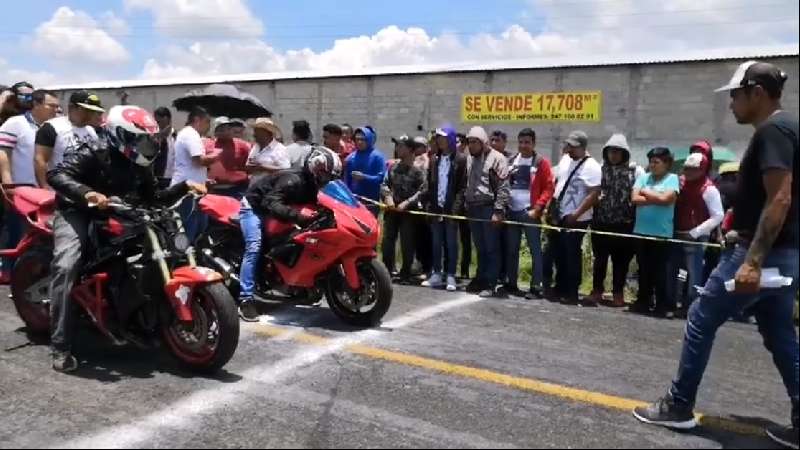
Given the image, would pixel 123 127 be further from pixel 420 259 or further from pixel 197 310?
pixel 420 259

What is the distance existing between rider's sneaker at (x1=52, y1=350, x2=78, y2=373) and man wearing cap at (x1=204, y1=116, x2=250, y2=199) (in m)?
3.69

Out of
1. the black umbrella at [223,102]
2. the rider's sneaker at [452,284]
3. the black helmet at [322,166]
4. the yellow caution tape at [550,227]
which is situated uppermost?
the black umbrella at [223,102]

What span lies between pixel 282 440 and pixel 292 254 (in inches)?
111

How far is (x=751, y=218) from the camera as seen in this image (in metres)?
3.71

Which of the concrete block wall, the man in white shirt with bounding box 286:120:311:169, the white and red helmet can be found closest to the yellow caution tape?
the man in white shirt with bounding box 286:120:311:169

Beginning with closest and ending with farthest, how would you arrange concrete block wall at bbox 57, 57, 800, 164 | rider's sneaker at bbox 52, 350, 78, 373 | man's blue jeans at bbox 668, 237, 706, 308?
rider's sneaker at bbox 52, 350, 78, 373, man's blue jeans at bbox 668, 237, 706, 308, concrete block wall at bbox 57, 57, 800, 164

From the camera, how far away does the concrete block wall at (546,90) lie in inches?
762

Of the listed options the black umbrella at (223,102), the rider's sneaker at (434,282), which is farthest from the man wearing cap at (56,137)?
the black umbrella at (223,102)

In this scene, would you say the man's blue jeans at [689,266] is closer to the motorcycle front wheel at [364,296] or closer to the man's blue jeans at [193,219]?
the motorcycle front wheel at [364,296]

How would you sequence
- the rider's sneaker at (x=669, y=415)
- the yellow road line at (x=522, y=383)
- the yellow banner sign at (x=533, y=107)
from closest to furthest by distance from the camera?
the rider's sneaker at (x=669, y=415) < the yellow road line at (x=522, y=383) < the yellow banner sign at (x=533, y=107)

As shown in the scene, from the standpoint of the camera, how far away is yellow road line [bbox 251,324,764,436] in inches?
160

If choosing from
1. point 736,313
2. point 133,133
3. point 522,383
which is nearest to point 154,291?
point 133,133

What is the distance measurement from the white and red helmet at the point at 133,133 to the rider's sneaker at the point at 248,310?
5.99 feet

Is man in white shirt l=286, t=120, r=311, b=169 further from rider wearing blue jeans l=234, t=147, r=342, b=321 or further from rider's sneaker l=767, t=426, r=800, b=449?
rider's sneaker l=767, t=426, r=800, b=449
